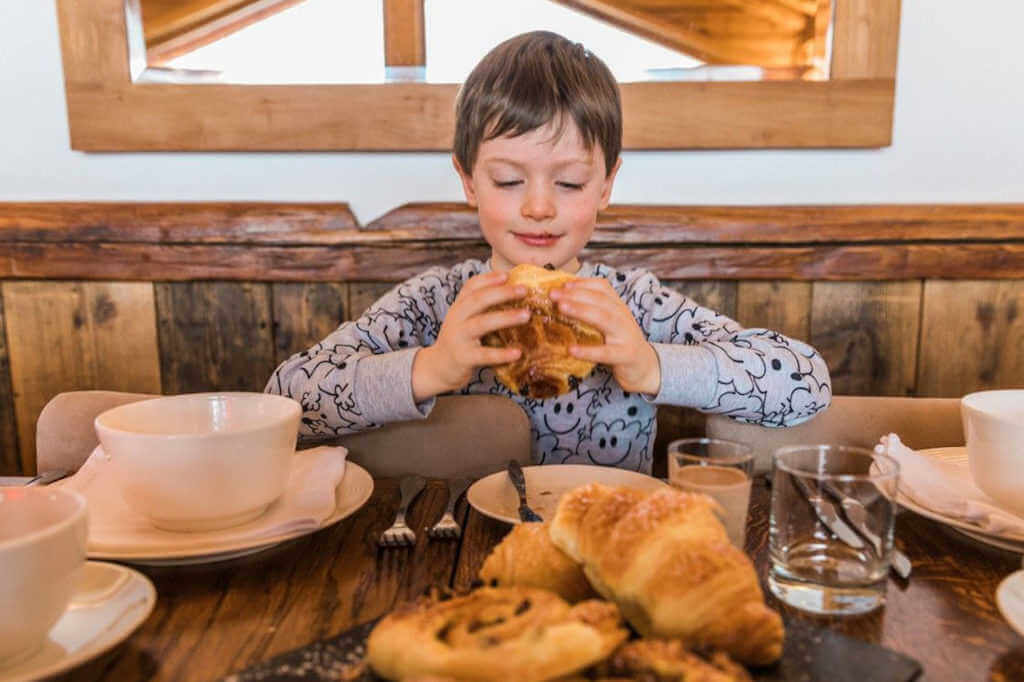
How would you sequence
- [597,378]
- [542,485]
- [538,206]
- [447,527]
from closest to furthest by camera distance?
[447,527] → [542,485] → [538,206] → [597,378]

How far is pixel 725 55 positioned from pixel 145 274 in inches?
56.0

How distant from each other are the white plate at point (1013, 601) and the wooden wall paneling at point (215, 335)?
156 cm

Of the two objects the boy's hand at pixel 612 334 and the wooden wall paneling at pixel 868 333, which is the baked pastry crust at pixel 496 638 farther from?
the wooden wall paneling at pixel 868 333

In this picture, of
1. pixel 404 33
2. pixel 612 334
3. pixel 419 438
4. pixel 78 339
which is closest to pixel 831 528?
pixel 612 334

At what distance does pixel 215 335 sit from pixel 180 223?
26cm

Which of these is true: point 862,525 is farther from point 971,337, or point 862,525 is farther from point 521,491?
point 971,337

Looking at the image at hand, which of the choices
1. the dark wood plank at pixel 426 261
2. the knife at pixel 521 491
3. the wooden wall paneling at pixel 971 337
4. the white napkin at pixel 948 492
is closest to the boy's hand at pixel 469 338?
the knife at pixel 521 491

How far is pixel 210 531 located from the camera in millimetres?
797

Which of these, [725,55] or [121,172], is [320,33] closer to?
[121,172]

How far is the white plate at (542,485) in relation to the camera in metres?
0.89

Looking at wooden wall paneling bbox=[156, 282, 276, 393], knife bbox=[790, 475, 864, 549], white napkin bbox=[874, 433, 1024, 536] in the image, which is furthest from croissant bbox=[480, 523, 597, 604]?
wooden wall paneling bbox=[156, 282, 276, 393]

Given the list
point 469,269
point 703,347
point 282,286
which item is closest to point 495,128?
point 469,269

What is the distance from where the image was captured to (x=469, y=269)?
1.62 meters

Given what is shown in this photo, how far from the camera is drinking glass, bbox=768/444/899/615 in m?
0.68
